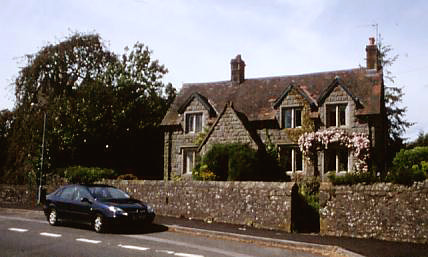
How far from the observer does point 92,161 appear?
112ft

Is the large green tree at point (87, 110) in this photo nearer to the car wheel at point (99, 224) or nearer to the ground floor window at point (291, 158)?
the ground floor window at point (291, 158)

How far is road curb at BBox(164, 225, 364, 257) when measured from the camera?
39.4 feet

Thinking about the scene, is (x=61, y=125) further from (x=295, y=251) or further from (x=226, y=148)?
(x=295, y=251)

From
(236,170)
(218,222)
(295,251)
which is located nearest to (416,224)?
(295,251)

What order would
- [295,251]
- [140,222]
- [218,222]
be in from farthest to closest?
[218,222] → [140,222] → [295,251]

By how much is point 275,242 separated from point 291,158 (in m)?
15.8

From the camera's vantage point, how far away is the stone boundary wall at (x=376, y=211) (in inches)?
557

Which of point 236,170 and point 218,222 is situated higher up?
point 236,170

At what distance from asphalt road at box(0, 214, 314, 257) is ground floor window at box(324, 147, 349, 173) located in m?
14.3

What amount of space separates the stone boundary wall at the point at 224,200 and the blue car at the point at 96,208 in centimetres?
352

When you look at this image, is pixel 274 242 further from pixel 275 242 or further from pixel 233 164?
pixel 233 164

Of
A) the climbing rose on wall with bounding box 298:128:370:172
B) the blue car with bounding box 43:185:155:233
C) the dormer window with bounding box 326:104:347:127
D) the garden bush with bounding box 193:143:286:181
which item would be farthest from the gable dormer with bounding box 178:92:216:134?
the blue car with bounding box 43:185:155:233

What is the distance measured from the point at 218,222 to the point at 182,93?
18.0m

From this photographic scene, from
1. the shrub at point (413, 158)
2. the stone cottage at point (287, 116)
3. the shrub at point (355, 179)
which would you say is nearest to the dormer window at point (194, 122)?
the stone cottage at point (287, 116)
